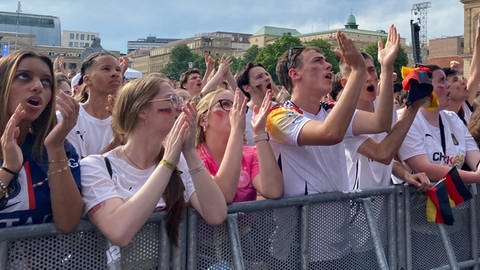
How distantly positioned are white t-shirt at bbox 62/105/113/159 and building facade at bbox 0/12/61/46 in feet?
486

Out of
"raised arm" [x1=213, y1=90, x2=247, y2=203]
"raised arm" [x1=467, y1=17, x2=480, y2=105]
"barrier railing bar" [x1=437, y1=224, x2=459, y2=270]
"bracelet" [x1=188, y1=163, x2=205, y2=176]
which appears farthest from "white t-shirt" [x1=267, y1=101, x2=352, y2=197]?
"raised arm" [x1=467, y1=17, x2=480, y2=105]

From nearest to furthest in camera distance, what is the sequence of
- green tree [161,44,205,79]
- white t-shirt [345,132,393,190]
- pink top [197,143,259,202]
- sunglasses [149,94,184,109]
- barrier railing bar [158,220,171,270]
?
barrier railing bar [158,220,171,270] < sunglasses [149,94,184,109] < pink top [197,143,259,202] < white t-shirt [345,132,393,190] < green tree [161,44,205,79]

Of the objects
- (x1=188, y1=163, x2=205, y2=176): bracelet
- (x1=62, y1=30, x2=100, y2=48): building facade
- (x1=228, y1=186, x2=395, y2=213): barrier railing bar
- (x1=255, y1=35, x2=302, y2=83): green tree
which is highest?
(x1=62, y1=30, x2=100, y2=48): building facade

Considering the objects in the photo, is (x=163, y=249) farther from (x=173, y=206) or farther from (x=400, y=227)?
(x=400, y=227)

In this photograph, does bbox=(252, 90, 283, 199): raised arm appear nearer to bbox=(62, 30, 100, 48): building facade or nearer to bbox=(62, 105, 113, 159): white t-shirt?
bbox=(62, 105, 113, 159): white t-shirt

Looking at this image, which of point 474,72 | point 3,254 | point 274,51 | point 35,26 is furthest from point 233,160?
point 35,26

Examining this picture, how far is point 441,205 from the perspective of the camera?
4016mm

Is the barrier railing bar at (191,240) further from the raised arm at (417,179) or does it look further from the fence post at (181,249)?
the raised arm at (417,179)

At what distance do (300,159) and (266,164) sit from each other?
0.29 meters

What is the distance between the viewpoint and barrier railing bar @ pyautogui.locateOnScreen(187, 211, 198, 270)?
9.75ft

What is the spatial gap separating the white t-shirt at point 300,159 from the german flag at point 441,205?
0.78 m

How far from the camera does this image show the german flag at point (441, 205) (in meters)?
4.01

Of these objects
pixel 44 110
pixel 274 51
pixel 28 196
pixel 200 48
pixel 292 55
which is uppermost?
pixel 200 48

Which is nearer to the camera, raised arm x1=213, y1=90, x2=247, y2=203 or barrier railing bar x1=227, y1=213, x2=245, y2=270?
barrier railing bar x1=227, y1=213, x2=245, y2=270
